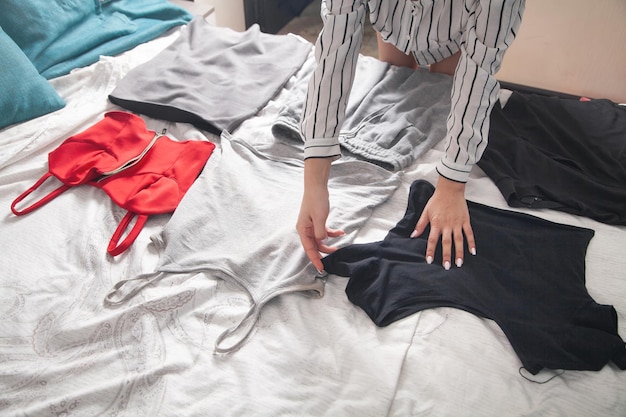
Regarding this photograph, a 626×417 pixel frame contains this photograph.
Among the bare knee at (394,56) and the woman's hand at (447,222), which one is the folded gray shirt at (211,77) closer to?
the bare knee at (394,56)

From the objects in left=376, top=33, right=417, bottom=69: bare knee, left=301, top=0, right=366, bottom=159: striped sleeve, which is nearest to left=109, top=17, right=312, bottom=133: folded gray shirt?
left=376, top=33, right=417, bottom=69: bare knee

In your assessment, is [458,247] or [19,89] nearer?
[458,247]

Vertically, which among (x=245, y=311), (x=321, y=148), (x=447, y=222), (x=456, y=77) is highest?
(x=456, y=77)

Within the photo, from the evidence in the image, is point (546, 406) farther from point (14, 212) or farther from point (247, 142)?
point (14, 212)

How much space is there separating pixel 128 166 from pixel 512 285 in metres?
0.86

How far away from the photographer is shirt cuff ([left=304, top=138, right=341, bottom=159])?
0.88m

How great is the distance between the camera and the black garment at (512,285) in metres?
0.75

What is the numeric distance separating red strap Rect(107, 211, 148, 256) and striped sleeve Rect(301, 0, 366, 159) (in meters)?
0.39

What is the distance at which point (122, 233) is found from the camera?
991 millimetres

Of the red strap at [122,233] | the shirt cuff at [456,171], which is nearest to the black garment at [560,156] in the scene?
the shirt cuff at [456,171]

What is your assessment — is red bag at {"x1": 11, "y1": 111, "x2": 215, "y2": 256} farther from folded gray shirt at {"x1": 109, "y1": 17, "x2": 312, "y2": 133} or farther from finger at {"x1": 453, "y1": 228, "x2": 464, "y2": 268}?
finger at {"x1": 453, "y1": 228, "x2": 464, "y2": 268}

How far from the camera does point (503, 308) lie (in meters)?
0.80

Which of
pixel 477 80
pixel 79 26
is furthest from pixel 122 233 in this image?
pixel 79 26

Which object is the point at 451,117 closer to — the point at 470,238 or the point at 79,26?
the point at 470,238
